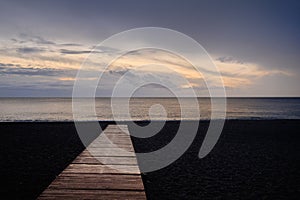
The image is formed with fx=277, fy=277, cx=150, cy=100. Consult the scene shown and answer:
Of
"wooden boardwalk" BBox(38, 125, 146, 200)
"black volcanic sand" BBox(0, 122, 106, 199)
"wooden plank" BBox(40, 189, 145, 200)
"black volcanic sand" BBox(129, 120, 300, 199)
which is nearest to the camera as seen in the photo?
"wooden plank" BBox(40, 189, 145, 200)

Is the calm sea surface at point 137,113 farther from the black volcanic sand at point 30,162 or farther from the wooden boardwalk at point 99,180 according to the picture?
the wooden boardwalk at point 99,180

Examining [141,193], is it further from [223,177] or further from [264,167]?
[264,167]

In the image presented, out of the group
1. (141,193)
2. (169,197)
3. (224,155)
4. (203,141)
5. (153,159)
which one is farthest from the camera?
(203,141)

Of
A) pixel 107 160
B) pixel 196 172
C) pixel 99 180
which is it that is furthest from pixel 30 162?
pixel 99 180

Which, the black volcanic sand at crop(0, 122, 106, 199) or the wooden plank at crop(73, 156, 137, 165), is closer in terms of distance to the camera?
the wooden plank at crop(73, 156, 137, 165)

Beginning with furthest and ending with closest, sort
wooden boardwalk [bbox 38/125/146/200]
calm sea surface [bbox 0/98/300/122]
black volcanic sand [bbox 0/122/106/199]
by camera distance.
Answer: calm sea surface [bbox 0/98/300/122], black volcanic sand [bbox 0/122/106/199], wooden boardwalk [bbox 38/125/146/200]

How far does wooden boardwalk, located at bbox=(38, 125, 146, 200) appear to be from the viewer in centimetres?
371

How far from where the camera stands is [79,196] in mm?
3654

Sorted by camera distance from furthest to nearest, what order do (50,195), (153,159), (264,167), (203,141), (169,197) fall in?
(203,141) < (153,159) < (264,167) < (169,197) < (50,195)

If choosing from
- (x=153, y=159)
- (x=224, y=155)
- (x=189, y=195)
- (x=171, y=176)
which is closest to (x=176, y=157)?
(x=153, y=159)

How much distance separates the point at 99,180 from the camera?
14.8 feet

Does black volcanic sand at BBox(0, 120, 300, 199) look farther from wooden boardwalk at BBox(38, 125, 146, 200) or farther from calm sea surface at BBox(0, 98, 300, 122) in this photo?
calm sea surface at BBox(0, 98, 300, 122)

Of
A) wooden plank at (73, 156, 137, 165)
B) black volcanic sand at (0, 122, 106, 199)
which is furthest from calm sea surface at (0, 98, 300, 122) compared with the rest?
wooden plank at (73, 156, 137, 165)

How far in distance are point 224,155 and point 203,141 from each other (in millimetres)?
4001
